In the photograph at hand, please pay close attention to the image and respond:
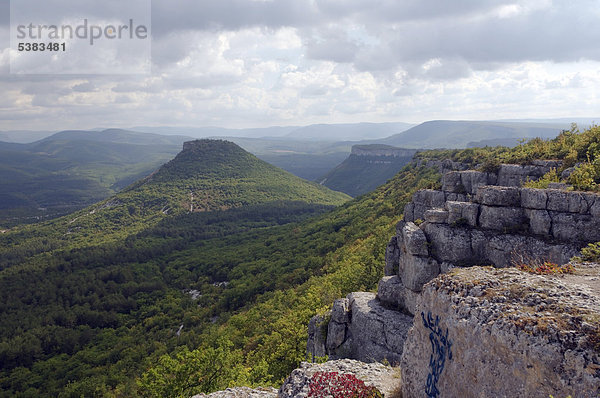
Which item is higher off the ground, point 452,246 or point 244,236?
point 452,246

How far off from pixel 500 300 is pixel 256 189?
6836 inches

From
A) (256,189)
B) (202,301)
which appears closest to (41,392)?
(202,301)

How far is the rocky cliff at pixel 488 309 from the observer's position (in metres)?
7.13

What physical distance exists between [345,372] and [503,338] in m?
8.25

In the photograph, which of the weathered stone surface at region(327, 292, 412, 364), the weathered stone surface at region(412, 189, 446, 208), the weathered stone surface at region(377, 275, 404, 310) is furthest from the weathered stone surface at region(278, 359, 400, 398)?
the weathered stone surface at region(412, 189, 446, 208)

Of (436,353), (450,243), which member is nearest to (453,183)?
(450,243)

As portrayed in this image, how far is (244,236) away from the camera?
371 feet

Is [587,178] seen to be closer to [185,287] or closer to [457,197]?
[457,197]

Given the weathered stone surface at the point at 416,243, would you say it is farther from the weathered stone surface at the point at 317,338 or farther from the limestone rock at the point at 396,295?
the weathered stone surface at the point at 317,338

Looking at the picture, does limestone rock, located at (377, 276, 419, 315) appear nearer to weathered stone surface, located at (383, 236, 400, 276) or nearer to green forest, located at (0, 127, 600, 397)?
weathered stone surface, located at (383, 236, 400, 276)

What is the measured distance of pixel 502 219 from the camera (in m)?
17.5

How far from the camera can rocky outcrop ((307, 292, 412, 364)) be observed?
19.7 meters

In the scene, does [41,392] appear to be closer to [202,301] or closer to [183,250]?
[202,301]

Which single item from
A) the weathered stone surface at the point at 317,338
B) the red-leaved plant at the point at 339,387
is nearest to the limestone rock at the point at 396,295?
the weathered stone surface at the point at 317,338
